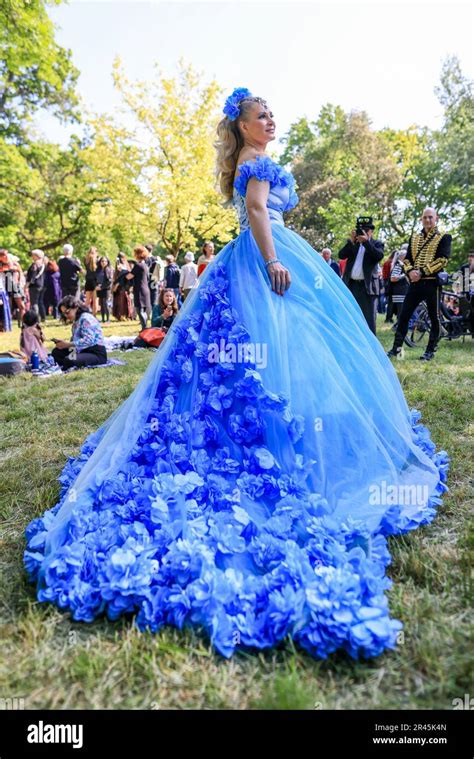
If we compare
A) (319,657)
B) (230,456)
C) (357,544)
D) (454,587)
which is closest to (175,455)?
(230,456)

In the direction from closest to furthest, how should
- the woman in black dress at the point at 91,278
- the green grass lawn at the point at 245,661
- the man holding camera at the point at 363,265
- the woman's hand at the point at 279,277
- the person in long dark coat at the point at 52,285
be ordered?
the green grass lawn at the point at 245,661, the woman's hand at the point at 279,277, the man holding camera at the point at 363,265, the woman in black dress at the point at 91,278, the person in long dark coat at the point at 52,285

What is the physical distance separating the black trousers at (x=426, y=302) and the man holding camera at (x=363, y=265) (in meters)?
0.41

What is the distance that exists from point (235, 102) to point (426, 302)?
4887 millimetres

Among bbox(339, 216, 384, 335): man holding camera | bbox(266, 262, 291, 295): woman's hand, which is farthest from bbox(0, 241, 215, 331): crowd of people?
bbox(266, 262, 291, 295): woman's hand

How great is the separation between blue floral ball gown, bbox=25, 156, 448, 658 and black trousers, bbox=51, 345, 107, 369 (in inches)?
164

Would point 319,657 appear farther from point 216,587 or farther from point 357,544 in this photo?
point 357,544

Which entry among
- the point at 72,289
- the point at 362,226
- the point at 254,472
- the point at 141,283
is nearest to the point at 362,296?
the point at 362,226

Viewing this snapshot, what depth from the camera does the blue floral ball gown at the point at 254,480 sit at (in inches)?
70.1

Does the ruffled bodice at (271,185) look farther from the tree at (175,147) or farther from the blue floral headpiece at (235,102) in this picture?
the tree at (175,147)

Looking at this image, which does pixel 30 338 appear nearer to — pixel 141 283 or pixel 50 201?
pixel 141 283

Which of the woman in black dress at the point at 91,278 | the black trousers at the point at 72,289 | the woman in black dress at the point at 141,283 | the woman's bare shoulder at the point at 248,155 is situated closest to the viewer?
the woman's bare shoulder at the point at 248,155

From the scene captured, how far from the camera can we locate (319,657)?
1.64m

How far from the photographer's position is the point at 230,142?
291cm

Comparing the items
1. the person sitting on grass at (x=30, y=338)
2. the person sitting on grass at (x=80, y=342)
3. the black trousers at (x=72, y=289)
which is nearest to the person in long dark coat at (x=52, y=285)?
the black trousers at (x=72, y=289)
